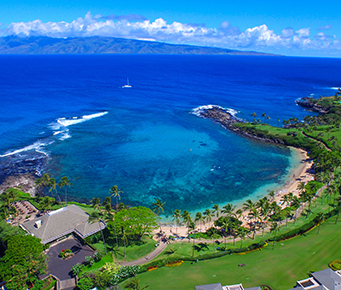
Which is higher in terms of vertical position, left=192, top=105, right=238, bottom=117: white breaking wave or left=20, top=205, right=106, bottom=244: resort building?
left=192, top=105, right=238, bottom=117: white breaking wave

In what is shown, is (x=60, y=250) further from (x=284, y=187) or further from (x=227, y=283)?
(x=284, y=187)

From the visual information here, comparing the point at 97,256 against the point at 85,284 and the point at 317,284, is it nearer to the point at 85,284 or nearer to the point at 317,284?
the point at 85,284

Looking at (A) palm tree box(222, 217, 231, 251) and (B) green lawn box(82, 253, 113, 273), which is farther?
(A) palm tree box(222, 217, 231, 251)

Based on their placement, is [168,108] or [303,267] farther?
[168,108]

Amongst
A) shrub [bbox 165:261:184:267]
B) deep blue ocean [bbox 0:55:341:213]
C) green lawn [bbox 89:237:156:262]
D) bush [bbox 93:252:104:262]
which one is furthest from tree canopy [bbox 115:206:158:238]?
deep blue ocean [bbox 0:55:341:213]

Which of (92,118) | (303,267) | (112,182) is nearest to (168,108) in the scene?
(92,118)

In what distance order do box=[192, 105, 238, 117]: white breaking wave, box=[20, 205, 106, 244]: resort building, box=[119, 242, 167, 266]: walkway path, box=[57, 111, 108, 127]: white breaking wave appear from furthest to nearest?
1. box=[192, 105, 238, 117]: white breaking wave
2. box=[57, 111, 108, 127]: white breaking wave
3. box=[20, 205, 106, 244]: resort building
4. box=[119, 242, 167, 266]: walkway path

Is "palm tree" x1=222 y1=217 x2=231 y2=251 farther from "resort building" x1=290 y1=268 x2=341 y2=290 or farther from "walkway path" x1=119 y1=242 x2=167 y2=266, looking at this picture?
"resort building" x1=290 y1=268 x2=341 y2=290
